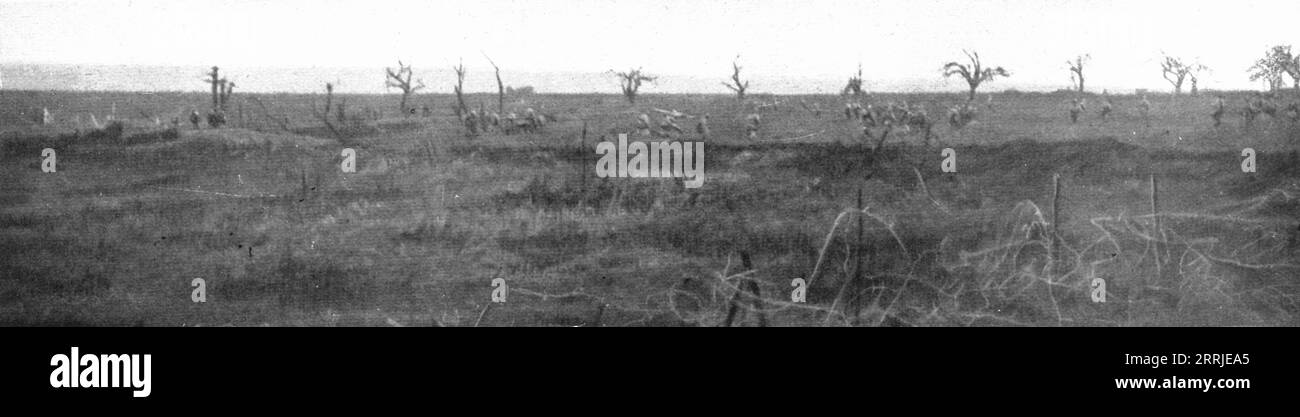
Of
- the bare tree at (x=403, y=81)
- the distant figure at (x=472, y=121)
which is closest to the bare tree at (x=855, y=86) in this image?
the distant figure at (x=472, y=121)

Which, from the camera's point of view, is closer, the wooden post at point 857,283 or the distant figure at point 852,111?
the wooden post at point 857,283

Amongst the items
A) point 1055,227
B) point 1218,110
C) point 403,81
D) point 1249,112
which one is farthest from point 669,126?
point 1249,112

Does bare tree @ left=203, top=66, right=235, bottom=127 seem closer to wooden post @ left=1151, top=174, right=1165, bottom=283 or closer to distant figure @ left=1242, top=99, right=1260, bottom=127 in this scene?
wooden post @ left=1151, top=174, right=1165, bottom=283

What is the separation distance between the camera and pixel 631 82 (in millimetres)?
6500

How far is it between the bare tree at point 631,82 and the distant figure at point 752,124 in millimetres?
656

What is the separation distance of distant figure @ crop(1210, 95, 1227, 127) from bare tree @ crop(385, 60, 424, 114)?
5.06m

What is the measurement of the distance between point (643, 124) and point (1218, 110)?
145 inches

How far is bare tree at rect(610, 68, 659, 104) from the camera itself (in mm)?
6492

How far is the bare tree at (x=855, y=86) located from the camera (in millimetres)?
6613

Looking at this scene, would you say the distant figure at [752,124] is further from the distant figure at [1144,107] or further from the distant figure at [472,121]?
the distant figure at [1144,107]
